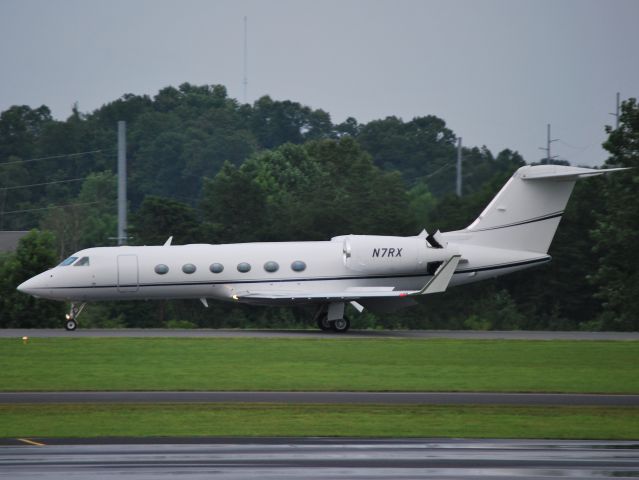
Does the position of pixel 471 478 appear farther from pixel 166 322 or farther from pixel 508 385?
pixel 166 322

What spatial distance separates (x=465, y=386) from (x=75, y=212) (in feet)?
191

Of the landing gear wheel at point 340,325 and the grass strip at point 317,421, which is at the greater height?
the landing gear wheel at point 340,325

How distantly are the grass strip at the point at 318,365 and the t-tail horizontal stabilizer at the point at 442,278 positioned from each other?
1.63m

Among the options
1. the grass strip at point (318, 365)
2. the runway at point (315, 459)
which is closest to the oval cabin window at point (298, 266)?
the grass strip at point (318, 365)

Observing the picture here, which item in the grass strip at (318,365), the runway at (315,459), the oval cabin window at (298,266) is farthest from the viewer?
the oval cabin window at (298,266)

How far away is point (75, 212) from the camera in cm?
7875

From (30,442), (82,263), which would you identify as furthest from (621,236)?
(30,442)

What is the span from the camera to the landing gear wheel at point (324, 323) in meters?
37.4

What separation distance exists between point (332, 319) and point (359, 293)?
177 centimetres

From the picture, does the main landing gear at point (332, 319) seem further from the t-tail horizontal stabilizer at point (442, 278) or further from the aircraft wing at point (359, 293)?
the t-tail horizontal stabilizer at point (442, 278)

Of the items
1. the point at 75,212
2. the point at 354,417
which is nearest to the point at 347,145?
the point at 75,212

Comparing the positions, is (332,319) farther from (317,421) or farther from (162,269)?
(317,421)

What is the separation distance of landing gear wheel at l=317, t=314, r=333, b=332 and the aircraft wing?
1.24 metres

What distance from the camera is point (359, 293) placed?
117 ft
